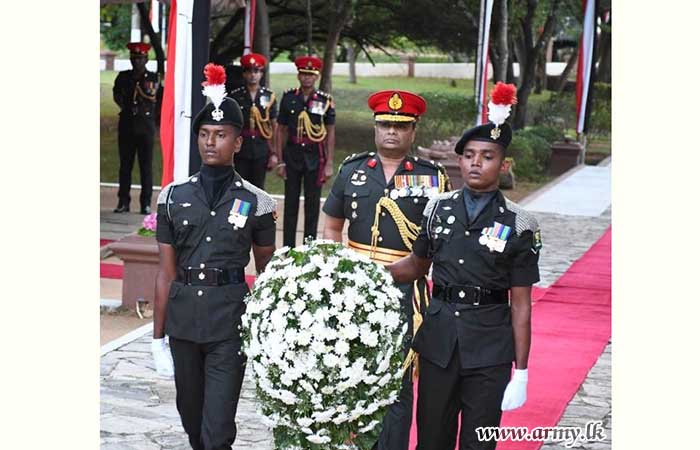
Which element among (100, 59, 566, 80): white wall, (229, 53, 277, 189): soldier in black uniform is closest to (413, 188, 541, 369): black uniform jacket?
(229, 53, 277, 189): soldier in black uniform

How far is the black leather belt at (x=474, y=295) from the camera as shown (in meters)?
5.12

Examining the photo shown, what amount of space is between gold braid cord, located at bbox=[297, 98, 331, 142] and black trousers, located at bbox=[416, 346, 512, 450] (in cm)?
636

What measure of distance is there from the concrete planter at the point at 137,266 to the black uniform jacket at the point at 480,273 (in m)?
4.55

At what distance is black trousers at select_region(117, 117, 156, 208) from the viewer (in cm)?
1445

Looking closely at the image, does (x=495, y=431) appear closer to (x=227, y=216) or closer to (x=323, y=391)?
(x=323, y=391)

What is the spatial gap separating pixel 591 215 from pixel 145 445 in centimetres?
1126

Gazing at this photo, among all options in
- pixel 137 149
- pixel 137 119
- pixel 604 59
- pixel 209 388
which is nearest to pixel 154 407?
pixel 209 388

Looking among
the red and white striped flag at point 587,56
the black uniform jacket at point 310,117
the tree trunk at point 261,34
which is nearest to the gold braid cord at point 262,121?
the black uniform jacket at point 310,117

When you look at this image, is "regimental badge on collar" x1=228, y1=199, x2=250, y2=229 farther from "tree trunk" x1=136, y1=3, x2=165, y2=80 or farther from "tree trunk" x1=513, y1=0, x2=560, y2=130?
"tree trunk" x1=513, y1=0, x2=560, y2=130

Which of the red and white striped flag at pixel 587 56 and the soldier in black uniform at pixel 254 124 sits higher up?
the red and white striped flag at pixel 587 56

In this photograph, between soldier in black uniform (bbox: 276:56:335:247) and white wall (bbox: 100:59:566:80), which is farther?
white wall (bbox: 100:59:566:80)

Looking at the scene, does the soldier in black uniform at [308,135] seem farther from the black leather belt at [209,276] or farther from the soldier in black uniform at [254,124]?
the black leather belt at [209,276]

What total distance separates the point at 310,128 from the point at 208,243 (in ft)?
19.7

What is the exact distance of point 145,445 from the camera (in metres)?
6.32
